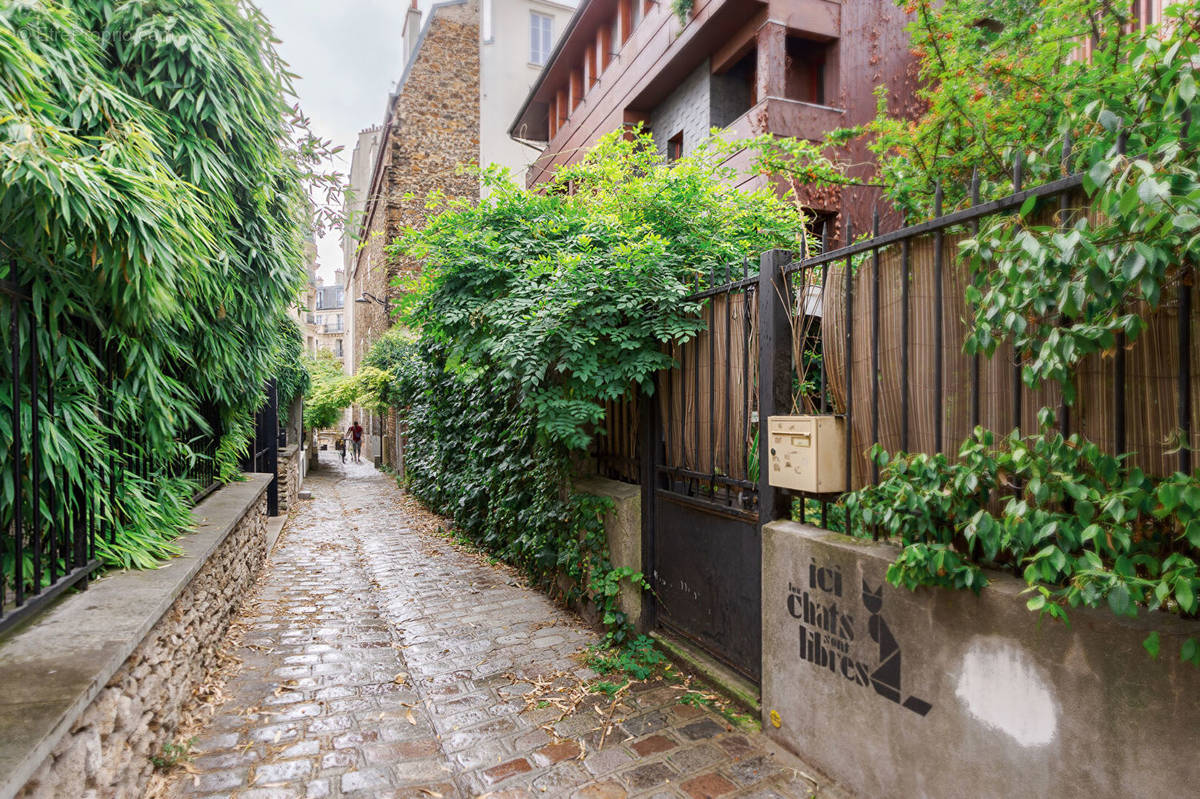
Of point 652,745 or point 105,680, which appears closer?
point 105,680

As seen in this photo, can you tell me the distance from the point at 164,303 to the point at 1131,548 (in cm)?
381

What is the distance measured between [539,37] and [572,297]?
19563mm

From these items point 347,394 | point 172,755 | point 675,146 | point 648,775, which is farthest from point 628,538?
point 347,394

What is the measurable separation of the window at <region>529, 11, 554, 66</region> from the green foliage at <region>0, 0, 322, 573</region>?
17.5m

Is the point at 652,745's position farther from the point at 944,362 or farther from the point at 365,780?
the point at 944,362

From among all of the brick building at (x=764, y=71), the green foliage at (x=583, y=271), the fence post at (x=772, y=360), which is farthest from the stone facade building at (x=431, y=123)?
the fence post at (x=772, y=360)

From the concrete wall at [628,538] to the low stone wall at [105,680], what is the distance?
259 cm

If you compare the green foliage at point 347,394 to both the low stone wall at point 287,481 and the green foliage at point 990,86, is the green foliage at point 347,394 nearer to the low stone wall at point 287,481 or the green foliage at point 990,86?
the low stone wall at point 287,481

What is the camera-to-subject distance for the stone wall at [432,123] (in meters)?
18.5

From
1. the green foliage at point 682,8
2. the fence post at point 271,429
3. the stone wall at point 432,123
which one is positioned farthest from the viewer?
the stone wall at point 432,123

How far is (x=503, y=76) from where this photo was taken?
63.8ft

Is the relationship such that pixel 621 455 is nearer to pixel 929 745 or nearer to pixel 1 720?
pixel 929 745

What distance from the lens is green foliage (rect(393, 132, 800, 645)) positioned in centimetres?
397

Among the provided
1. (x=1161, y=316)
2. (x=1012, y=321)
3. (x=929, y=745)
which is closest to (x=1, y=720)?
(x=929, y=745)
